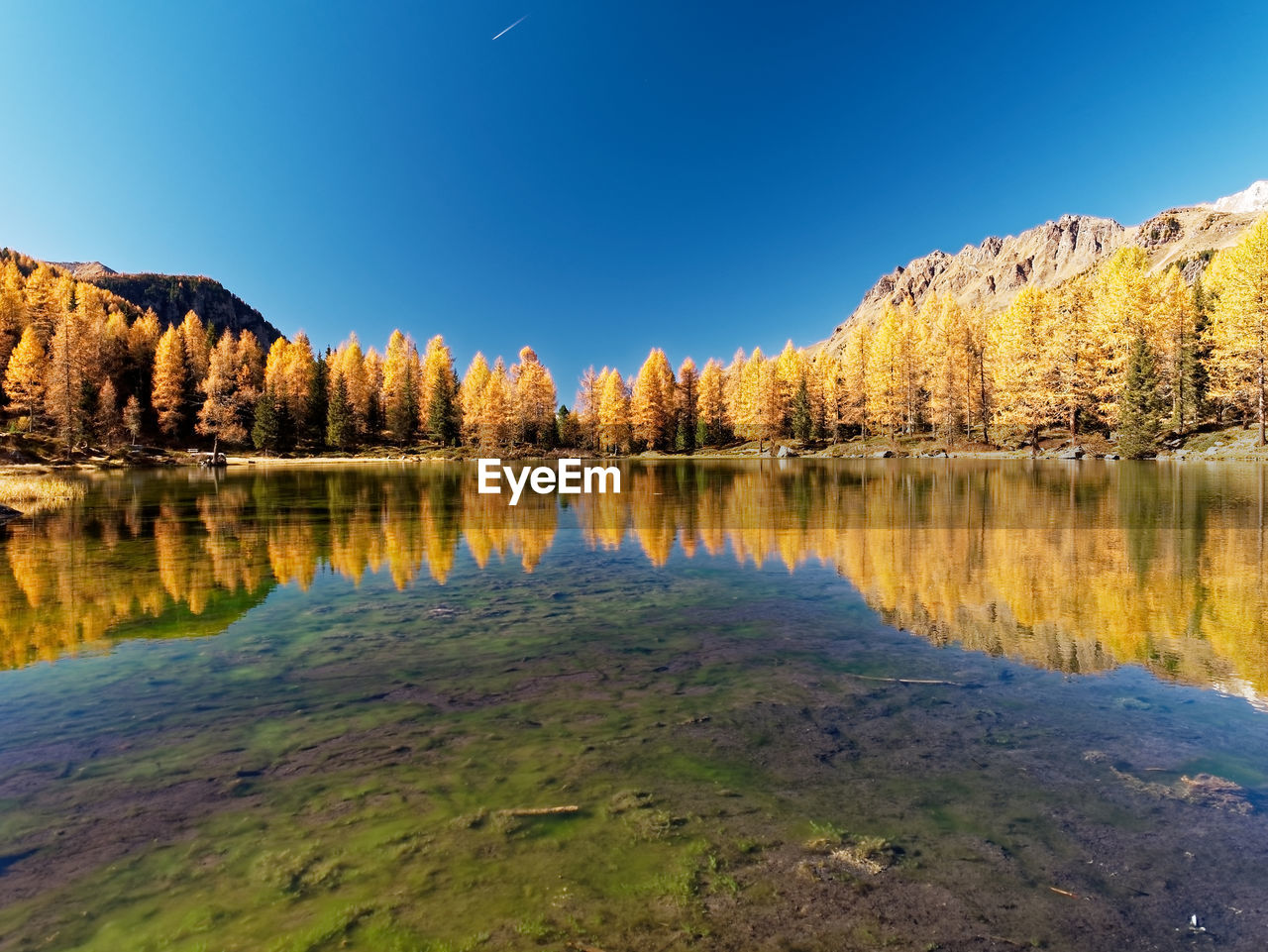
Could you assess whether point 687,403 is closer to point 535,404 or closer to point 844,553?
point 535,404

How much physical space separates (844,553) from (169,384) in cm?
9857

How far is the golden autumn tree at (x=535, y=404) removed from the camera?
88.8 m

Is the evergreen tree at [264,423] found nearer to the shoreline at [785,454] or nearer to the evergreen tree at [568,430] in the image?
the shoreline at [785,454]

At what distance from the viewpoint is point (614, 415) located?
86312 millimetres

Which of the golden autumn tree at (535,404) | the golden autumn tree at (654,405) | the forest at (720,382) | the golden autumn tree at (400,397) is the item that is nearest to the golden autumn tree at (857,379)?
the forest at (720,382)

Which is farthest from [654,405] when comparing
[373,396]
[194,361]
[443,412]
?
[194,361]

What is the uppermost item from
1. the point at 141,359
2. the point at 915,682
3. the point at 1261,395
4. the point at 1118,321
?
the point at 141,359

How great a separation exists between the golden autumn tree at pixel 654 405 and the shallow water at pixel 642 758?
7776 centimetres

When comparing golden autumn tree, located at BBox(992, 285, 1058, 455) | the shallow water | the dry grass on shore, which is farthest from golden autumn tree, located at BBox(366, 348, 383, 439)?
the shallow water

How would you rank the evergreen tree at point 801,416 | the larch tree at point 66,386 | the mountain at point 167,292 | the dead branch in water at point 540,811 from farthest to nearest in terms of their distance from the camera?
1. the mountain at point 167,292
2. the evergreen tree at point 801,416
3. the larch tree at point 66,386
4. the dead branch in water at point 540,811

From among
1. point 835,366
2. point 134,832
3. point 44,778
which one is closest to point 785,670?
point 134,832

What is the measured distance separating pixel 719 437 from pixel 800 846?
89.0 meters

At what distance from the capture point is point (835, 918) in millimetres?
3043

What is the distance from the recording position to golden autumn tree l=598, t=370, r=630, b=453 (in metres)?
86.5
